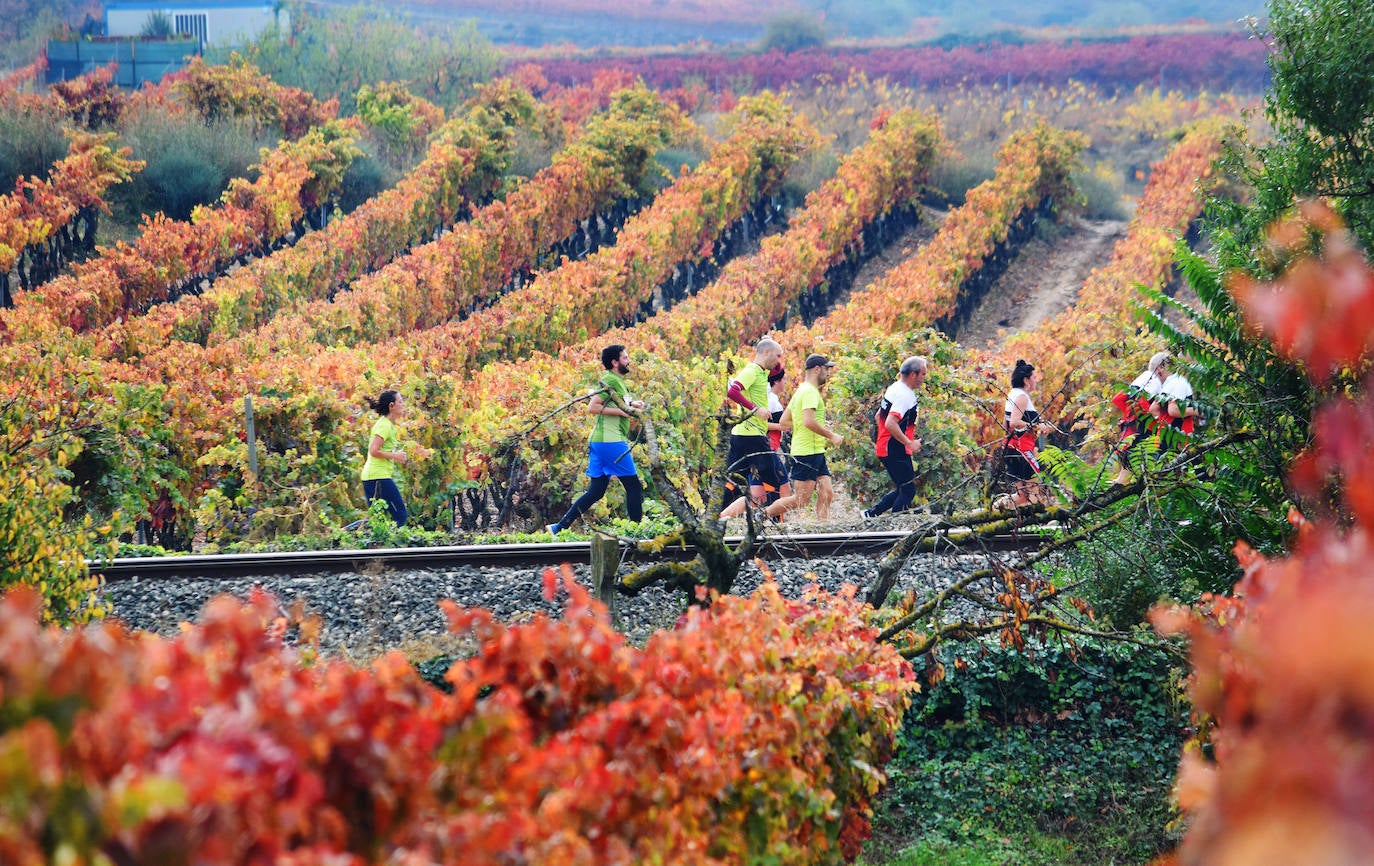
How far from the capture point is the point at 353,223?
23.2 metres

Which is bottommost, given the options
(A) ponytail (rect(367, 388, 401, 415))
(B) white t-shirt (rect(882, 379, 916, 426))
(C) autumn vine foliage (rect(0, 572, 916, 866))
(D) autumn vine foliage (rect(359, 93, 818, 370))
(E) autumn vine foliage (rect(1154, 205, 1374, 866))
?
(D) autumn vine foliage (rect(359, 93, 818, 370))

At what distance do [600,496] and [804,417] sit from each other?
5.36ft

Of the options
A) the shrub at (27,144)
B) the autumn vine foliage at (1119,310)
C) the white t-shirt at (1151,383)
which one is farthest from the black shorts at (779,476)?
the shrub at (27,144)

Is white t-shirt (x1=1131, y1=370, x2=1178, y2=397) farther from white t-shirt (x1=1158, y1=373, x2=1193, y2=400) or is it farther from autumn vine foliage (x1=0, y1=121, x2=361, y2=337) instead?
autumn vine foliage (x1=0, y1=121, x2=361, y2=337)

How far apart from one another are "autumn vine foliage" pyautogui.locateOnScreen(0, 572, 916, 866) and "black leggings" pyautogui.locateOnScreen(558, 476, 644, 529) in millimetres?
5461

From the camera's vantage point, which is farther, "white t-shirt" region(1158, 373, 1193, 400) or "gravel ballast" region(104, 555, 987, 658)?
"white t-shirt" region(1158, 373, 1193, 400)

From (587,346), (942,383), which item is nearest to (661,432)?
(942,383)

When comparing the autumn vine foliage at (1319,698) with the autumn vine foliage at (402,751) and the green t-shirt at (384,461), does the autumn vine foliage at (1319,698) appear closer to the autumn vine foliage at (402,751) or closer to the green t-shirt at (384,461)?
the autumn vine foliage at (402,751)

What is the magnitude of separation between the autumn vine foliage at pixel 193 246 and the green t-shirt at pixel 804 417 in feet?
33.3

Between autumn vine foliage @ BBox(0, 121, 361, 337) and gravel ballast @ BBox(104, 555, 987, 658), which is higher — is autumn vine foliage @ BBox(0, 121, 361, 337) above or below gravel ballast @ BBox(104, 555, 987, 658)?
below

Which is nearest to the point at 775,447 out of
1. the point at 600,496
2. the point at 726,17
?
the point at 600,496

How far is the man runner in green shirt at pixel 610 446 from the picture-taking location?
788cm

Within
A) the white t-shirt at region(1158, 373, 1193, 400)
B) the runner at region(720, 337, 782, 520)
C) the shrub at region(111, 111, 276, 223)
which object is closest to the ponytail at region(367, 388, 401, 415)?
→ the runner at region(720, 337, 782, 520)

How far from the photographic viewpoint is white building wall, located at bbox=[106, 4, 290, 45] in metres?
46.8
